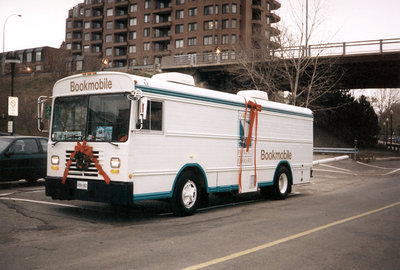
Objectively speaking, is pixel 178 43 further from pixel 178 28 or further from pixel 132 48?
pixel 132 48

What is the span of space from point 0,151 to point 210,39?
6451cm

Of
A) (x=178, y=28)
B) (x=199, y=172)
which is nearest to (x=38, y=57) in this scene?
(x=178, y=28)

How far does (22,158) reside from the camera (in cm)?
1363

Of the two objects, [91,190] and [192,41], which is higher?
[192,41]

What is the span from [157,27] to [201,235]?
79020mm

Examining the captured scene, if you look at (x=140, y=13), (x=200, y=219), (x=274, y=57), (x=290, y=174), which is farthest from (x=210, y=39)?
(x=200, y=219)

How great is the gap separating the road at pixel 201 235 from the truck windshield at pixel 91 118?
5.76 ft

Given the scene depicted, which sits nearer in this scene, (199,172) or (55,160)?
(55,160)

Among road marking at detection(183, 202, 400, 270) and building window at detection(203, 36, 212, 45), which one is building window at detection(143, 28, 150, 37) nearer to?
building window at detection(203, 36, 212, 45)

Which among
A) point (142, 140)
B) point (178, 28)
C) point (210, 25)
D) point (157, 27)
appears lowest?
point (142, 140)

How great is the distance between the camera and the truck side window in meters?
8.75

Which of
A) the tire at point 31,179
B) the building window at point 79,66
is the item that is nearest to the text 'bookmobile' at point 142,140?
the tire at point 31,179

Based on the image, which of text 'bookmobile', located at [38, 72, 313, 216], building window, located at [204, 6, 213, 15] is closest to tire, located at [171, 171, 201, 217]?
text 'bookmobile', located at [38, 72, 313, 216]

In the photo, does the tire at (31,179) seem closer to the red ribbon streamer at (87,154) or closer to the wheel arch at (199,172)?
the red ribbon streamer at (87,154)
